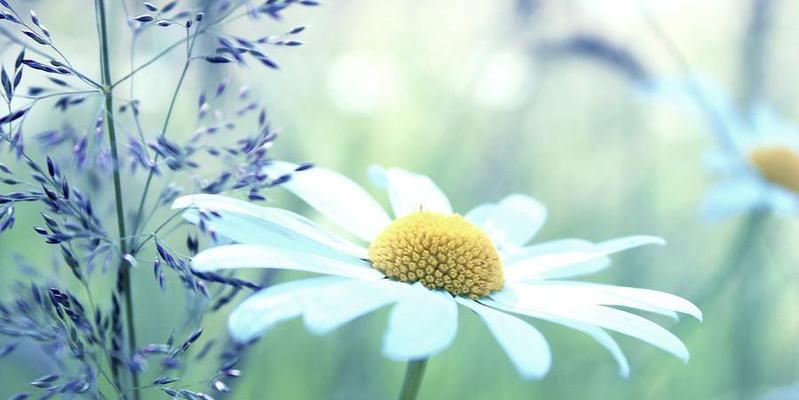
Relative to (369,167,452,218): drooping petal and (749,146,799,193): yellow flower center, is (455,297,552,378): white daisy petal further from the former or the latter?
(749,146,799,193): yellow flower center

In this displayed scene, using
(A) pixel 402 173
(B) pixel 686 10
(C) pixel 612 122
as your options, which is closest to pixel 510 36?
(C) pixel 612 122

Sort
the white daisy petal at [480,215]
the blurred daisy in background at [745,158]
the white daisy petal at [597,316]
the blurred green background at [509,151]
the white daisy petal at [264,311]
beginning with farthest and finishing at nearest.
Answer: the blurred daisy in background at [745,158]
the blurred green background at [509,151]
the white daisy petal at [480,215]
the white daisy petal at [597,316]
the white daisy petal at [264,311]

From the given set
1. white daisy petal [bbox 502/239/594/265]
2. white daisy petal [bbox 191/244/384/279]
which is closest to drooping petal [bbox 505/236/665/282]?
white daisy petal [bbox 502/239/594/265]

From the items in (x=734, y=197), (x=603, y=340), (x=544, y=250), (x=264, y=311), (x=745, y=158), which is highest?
(x=745, y=158)

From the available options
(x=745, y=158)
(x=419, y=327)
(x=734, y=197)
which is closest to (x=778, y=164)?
(x=745, y=158)

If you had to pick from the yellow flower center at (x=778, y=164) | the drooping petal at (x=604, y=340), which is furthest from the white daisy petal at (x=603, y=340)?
the yellow flower center at (x=778, y=164)

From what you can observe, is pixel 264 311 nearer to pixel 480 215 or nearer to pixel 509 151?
pixel 480 215

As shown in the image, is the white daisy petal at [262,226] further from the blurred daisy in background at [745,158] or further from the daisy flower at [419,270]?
the blurred daisy in background at [745,158]
